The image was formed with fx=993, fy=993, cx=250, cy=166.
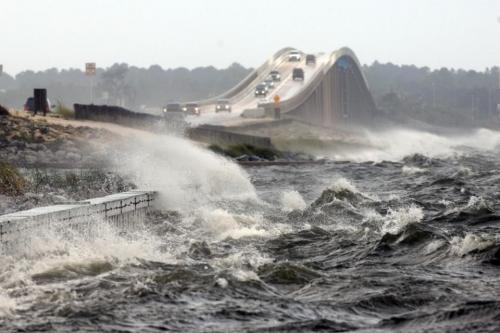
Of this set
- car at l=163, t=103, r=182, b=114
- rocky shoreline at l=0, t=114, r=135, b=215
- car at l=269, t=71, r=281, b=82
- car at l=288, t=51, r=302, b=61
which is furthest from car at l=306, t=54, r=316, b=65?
rocky shoreline at l=0, t=114, r=135, b=215

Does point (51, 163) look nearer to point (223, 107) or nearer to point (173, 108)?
point (173, 108)

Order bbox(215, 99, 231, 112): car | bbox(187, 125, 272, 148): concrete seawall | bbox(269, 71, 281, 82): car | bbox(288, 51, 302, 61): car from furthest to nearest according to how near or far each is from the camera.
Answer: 1. bbox(288, 51, 302, 61): car
2. bbox(269, 71, 281, 82): car
3. bbox(215, 99, 231, 112): car
4. bbox(187, 125, 272, 148): concrete seawall

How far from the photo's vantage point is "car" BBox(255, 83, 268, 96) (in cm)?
12938

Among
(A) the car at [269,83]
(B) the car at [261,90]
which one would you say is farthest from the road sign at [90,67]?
(A) the car at [269,83]

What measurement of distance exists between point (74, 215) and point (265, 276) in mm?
4905

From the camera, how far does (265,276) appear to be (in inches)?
612

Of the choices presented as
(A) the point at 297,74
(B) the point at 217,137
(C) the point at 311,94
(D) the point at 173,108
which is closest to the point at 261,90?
(C) the point at 311,94

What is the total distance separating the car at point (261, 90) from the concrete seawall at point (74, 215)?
104 metres

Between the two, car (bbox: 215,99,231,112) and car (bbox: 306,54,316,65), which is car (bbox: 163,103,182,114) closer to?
car (bbox: 215,99,231,112)

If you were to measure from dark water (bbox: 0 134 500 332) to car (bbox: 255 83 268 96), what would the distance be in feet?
342

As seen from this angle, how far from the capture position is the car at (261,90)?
129m

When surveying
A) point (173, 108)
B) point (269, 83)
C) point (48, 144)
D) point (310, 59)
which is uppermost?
point (310, 59)

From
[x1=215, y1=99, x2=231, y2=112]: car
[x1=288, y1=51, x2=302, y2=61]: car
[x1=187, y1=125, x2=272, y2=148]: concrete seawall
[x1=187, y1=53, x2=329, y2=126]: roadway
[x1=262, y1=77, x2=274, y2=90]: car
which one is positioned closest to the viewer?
[x1=187, y1=125, x2=272, y2=148]: concrete seawall

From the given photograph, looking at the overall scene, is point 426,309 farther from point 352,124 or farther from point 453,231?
point 352,124
